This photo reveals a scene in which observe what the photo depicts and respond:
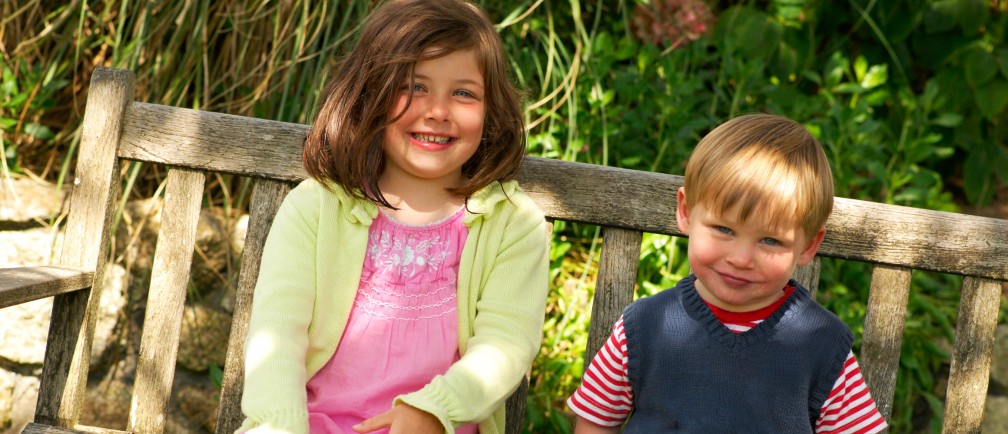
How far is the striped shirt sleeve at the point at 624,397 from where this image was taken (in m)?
1.70

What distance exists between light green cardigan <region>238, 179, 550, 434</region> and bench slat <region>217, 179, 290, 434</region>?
0.51ft

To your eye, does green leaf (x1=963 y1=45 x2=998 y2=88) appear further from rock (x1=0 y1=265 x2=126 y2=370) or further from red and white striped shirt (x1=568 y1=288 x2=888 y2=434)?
rock (x1=0 y1=265 x2=126 y2=370)

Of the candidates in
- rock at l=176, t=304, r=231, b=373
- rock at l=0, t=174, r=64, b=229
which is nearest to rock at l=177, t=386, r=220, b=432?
rock at l=176, t=304, r=231, b=373

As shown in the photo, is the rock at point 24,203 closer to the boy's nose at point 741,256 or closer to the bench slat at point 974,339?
the boy's nose at point 741,256

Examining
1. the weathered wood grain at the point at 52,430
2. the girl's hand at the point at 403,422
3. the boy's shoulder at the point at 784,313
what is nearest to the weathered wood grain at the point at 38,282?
the weathered wood grain at the point at 52,430

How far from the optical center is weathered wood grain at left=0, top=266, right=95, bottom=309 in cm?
182

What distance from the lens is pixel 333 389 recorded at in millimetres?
1891

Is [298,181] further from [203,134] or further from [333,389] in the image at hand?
[333,389]

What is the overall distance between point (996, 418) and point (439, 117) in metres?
2.17

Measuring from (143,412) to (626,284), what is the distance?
101 cm

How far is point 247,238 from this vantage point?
2.11m

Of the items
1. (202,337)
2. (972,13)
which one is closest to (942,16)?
(972,13)

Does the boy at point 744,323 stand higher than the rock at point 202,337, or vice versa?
the boy at point 744,323

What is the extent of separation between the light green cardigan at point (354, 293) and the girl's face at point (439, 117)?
0.37ft
